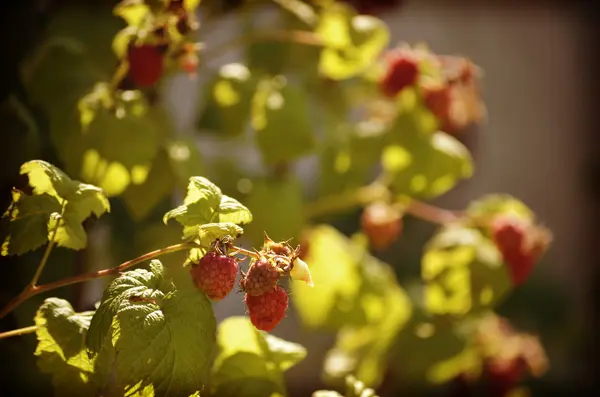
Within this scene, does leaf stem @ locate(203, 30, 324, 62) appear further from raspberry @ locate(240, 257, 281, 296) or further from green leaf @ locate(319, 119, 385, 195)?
raspberry @ locate(240, 257, 281, 296)

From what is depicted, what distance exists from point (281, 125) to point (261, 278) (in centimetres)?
37

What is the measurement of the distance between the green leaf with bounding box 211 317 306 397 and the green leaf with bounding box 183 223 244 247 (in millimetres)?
171

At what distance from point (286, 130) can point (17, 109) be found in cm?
29

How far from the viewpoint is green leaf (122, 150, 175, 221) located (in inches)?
29.1

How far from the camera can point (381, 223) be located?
3.13 ft

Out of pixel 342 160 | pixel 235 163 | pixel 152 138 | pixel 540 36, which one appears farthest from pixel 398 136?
pixel 540 36

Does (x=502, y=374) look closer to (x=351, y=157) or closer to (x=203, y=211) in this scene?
(x=351, y=157)

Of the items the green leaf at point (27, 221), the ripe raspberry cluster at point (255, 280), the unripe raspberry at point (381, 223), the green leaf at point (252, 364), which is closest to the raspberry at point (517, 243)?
the unripe raspberry at point (381, 223)

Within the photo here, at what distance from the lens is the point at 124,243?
860 millimetres

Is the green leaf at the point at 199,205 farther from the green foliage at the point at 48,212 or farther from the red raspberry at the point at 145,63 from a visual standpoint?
the red raspberry at the point at 145,63

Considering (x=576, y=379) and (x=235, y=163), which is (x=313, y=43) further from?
(x=576, y=379)

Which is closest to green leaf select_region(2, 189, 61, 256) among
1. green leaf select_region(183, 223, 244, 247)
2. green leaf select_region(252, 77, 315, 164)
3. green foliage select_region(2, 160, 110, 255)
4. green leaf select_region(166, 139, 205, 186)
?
green foliage select_region(2, 160, 110, 255)

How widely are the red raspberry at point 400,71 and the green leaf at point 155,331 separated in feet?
1.60

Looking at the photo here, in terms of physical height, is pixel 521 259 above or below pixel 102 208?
below
